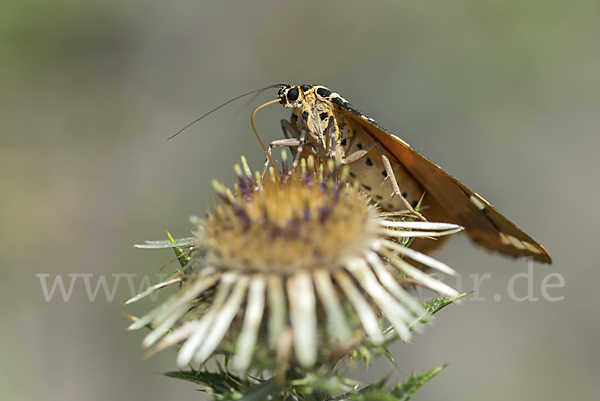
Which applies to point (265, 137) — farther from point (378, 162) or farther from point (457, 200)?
point (457, 200)

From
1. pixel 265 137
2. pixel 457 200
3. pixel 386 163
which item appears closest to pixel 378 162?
pixel 386 163

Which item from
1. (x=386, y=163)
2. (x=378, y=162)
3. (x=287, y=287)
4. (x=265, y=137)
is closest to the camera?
(x=287, y=287)

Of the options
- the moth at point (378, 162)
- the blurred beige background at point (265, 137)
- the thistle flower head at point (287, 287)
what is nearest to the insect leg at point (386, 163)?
the moth at point (378, 162)

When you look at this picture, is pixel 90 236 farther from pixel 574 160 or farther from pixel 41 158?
pixel 574 160

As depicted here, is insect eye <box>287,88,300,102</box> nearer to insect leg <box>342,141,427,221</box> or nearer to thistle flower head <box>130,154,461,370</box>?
insect leg <box>342,141,427,221</box>

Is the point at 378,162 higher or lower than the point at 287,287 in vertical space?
higher

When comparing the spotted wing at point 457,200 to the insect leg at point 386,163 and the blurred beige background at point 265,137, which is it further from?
the blurred beige background at point 265,137

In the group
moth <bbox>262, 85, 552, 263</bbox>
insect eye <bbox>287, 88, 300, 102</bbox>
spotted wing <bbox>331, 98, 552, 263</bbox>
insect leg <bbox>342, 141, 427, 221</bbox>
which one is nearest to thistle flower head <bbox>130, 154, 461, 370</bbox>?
insect leg <bbox>342, 141, 427, 221</bbox>

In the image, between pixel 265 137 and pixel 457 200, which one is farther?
pixel 265 137
